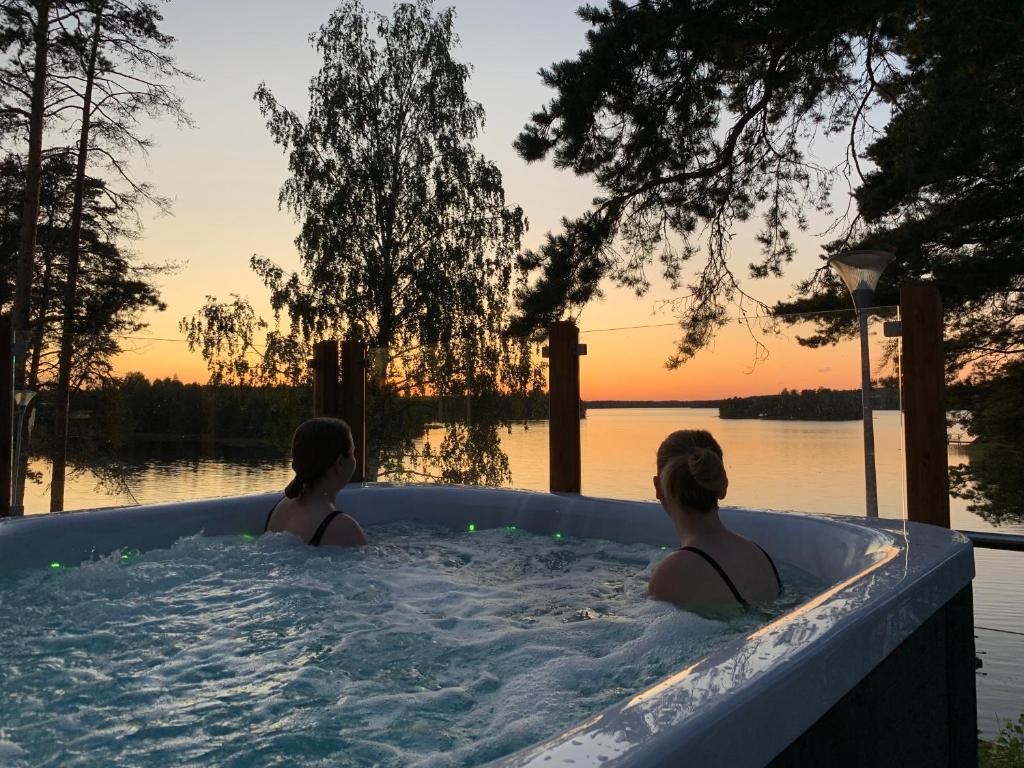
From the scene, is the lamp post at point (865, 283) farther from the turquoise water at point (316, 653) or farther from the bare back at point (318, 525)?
the bare back at point (318, 525)

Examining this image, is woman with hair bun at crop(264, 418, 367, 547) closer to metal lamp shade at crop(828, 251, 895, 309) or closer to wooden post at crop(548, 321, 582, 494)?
wooden post at crop(548, 321, 582, 494)

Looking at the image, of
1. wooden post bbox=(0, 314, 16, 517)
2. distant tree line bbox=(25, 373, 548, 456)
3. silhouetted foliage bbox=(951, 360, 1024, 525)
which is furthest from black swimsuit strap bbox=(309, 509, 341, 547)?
silhouetted foliage bbox=(951, 360, 1024, 525)

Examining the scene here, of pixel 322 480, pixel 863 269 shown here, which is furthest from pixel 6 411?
pixel 863 269

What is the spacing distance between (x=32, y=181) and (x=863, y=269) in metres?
10.6

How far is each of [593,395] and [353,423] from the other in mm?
1520

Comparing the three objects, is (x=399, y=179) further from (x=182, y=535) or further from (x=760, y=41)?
(x=182, y=535)

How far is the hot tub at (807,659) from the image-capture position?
85 cm

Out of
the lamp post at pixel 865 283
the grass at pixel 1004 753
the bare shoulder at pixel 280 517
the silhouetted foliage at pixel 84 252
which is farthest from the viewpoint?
the silhouetted foliage at pixel 84 252

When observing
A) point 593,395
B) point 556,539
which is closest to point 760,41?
point 593,395

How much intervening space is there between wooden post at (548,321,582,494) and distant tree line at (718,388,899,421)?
4.59ft

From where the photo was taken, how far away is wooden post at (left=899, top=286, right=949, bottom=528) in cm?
317

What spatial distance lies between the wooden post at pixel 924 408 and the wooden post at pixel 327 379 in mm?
3211

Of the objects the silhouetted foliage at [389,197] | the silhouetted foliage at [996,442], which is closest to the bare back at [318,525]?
the silhouetted foliage at [389,197]

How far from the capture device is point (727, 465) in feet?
16.7
